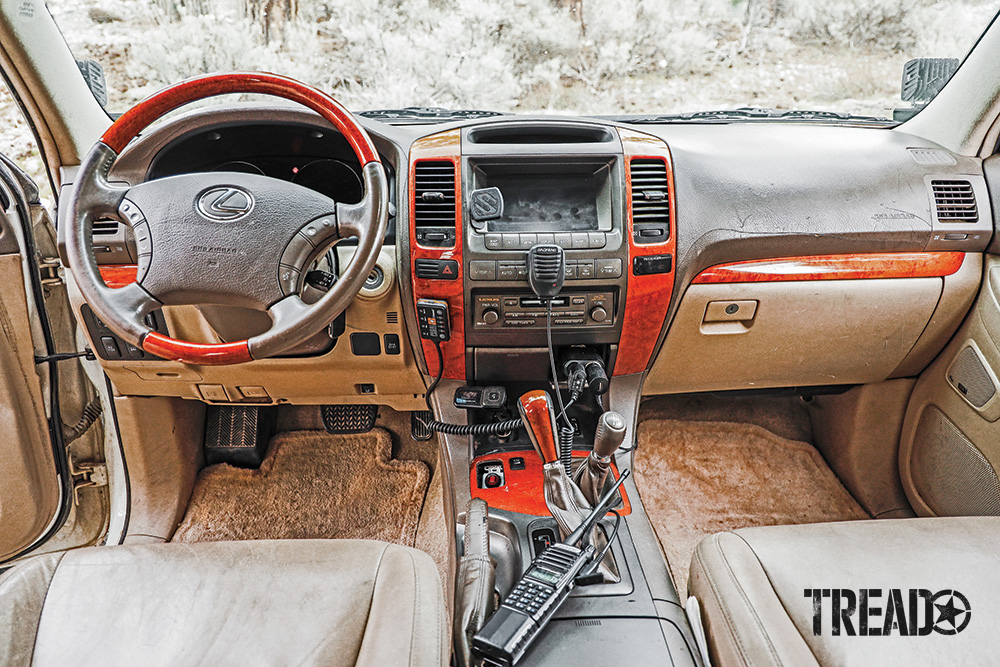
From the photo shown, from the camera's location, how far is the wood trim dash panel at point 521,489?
5.39ft

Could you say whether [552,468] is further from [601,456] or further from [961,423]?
[961,423]

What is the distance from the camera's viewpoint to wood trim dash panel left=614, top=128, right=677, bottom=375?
1.63 m

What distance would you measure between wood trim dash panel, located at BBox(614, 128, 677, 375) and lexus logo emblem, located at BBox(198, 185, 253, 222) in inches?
35.2

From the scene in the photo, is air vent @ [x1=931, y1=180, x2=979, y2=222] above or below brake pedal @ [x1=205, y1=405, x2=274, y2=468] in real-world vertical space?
above

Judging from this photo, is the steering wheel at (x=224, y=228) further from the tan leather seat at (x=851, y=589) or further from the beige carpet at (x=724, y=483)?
the beige carpet at (x=724, y=483)

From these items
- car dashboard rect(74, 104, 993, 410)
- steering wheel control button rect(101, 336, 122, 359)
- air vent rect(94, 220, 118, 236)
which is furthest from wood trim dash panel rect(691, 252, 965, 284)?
steering wheel control button rect(101, 336, 122, 359)

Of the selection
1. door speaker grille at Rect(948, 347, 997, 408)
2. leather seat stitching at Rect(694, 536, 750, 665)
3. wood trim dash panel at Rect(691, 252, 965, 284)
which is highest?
wood trim dash panel at Rect(691, 252, 965, 284)

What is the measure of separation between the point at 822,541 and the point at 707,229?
81cm

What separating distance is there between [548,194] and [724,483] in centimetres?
130

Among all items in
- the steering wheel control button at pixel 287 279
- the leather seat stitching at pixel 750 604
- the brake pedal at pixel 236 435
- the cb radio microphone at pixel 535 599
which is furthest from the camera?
the brake pedal at pixel 236 435

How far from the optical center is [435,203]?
1609mm

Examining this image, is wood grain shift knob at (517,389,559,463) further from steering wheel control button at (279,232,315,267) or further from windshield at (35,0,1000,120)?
windshield at (35,0,1000,120)

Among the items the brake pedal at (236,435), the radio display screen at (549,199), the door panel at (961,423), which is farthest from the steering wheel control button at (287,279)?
the door panel at (961,423)

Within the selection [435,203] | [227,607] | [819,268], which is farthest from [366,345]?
[819,268]
